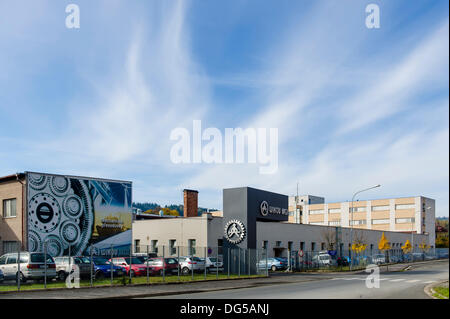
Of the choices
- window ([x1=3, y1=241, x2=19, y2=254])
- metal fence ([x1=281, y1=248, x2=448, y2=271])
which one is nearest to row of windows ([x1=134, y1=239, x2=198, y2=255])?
metal fence ([x1=281, y1=248, x2=448, y2=271])

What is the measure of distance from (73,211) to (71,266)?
11.5m

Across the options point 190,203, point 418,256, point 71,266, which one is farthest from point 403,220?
point 71,266

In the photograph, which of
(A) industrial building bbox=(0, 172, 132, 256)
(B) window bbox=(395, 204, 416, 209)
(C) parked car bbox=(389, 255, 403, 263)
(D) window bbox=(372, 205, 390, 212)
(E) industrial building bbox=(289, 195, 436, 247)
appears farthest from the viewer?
(D) window bbox=(372, 205, 390, 212)

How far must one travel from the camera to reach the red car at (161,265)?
3297 cm

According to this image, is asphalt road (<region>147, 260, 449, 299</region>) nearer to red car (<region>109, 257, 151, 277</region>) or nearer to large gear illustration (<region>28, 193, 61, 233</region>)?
red car (<region>109, 257, 151, 277</region>)

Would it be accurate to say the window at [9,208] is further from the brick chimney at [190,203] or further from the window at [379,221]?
the window at [379,221]

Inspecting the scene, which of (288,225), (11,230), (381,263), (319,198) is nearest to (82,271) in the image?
(11,230)

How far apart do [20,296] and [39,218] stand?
16.9 metres

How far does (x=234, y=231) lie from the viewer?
1565 inches

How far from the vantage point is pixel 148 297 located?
2119cm

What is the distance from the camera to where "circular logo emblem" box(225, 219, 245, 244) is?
1544 inches

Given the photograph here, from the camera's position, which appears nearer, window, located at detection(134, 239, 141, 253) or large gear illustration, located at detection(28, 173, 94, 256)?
large gear illustration, located at detection(28, 173, 94, 256)

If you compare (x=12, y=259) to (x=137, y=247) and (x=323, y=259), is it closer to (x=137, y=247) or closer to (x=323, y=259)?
(x=137, y=247)

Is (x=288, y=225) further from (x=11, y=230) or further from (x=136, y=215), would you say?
(x=11, y=230)
